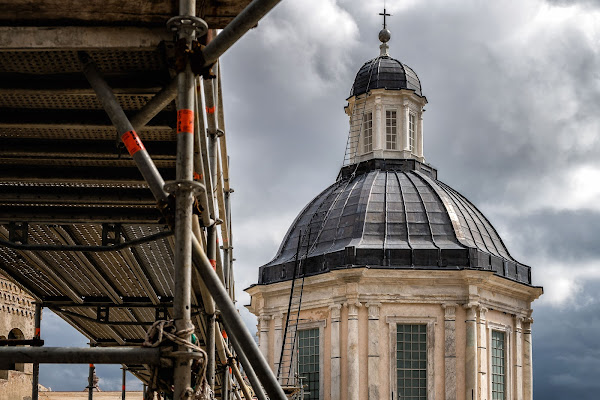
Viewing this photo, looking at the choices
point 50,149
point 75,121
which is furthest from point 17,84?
Answer: point 50,149

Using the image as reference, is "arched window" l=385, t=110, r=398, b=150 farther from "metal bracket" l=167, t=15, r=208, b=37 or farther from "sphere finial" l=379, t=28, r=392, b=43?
"metal bracket" l=167, t=15, r=208, b=37

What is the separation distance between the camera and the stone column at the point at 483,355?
34625mm

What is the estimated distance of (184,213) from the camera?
7062 mm

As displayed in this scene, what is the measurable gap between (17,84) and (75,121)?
78 cm

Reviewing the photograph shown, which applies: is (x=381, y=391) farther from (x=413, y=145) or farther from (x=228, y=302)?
(x=228, y=302)

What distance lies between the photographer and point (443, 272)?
3447cm

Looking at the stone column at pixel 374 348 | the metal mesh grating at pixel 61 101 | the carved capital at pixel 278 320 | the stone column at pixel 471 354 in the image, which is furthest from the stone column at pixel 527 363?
the metal mesh grating at pixel 61 101

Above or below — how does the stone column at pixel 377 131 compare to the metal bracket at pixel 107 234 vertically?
above

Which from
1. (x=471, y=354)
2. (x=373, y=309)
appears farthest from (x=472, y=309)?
(x=373, y=309)

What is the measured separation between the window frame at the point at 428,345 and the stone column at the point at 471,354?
114 centimetres

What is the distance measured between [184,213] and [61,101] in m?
2.49

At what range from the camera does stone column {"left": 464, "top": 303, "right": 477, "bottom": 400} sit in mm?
34312

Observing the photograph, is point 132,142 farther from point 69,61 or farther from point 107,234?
point 107,234

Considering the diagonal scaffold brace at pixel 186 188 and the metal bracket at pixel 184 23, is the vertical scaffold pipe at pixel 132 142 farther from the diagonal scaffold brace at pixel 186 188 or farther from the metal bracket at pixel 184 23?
the metal bracket at pixel 184 23
